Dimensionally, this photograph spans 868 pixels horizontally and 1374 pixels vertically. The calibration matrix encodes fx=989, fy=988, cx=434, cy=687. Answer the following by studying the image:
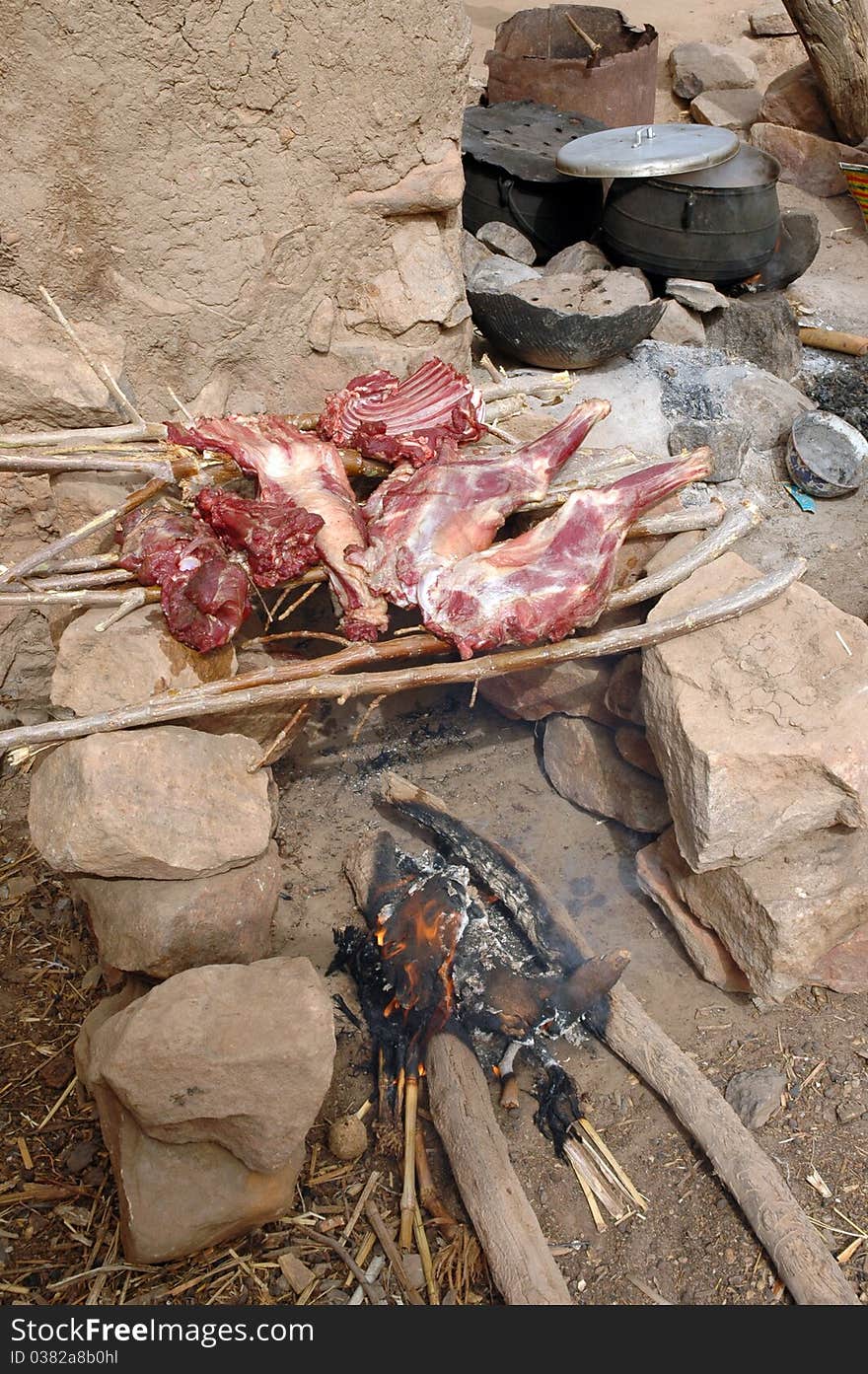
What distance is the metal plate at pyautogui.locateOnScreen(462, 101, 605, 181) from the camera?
19.6 feet

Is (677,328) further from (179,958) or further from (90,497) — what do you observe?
(179,958)

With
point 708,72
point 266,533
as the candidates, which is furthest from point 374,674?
point 708,72

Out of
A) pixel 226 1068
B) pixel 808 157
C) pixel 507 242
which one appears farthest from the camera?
pixel 808 157

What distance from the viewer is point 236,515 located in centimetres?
279

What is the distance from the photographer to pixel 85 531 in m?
2.72

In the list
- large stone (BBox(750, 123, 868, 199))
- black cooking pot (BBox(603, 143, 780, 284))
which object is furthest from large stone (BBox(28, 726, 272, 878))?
large stone (BBox(750, 123, 868, 199))

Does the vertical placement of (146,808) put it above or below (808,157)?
below

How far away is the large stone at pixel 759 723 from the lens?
265 cm

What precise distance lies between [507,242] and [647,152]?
101 cm

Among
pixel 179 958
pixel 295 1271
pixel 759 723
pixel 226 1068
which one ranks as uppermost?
pixel 759 723

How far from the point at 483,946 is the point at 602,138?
472 cm

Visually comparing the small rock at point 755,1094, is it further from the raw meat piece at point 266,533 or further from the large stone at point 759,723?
the raw meat piece at point 266,533

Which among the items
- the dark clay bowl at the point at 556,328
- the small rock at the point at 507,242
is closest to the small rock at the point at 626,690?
Result: the dark clay bowl at the point at 556,328

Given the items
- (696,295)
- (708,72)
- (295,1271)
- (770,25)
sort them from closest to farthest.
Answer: (295,1271) < (696,295) < (708,72) < (770,25)
